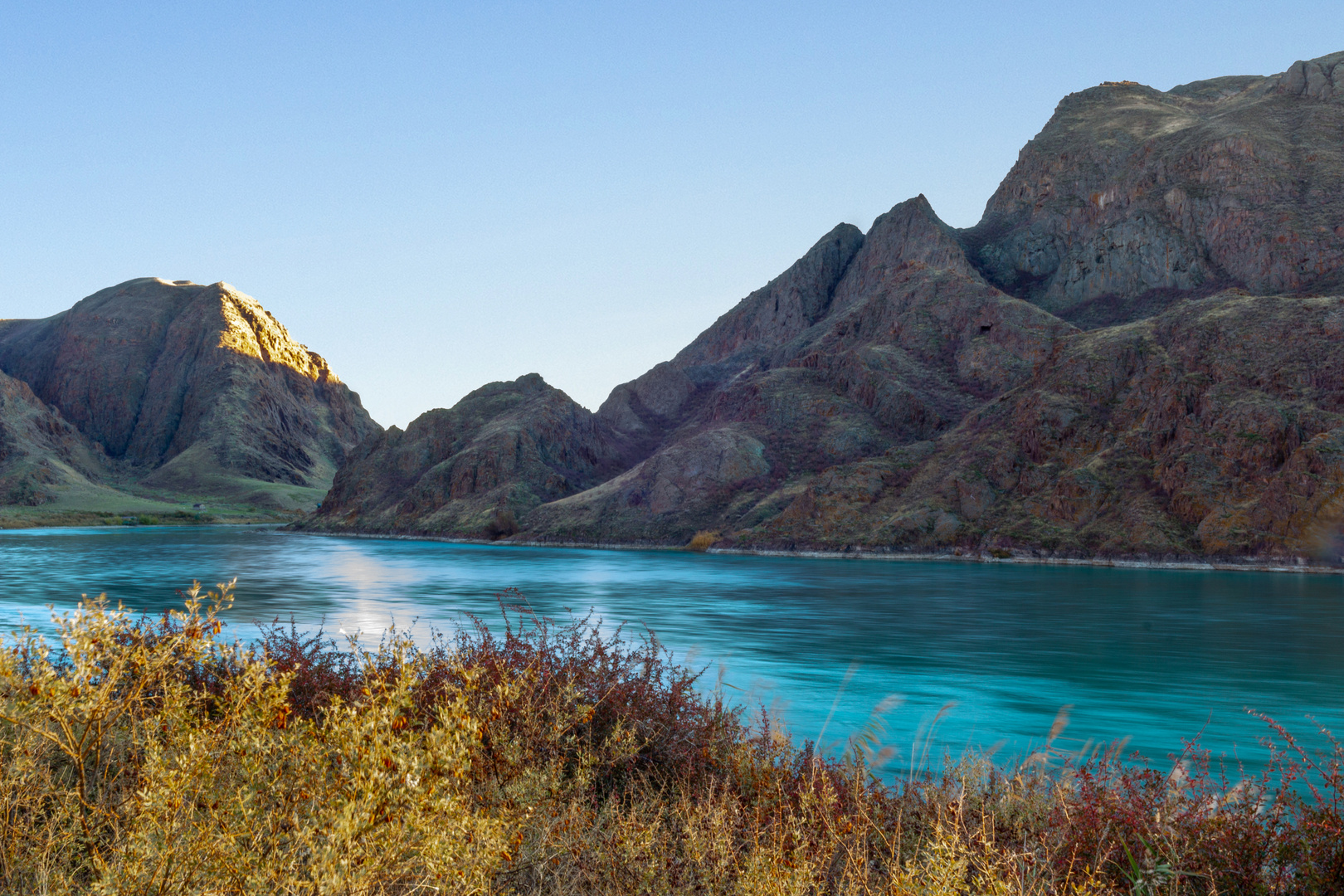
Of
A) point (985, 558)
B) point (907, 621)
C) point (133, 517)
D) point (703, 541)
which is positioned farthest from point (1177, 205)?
point (133, 517)

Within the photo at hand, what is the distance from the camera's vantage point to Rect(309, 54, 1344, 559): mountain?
241 ft

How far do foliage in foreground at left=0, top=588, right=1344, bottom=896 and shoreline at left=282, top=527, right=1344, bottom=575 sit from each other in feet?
211

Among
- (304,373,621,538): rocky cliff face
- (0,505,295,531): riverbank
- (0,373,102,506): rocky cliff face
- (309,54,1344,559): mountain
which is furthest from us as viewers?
(0,373,102,506): rocky cliff face

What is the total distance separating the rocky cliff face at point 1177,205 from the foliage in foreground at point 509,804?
11651 centimetres

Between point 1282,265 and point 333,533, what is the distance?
133m

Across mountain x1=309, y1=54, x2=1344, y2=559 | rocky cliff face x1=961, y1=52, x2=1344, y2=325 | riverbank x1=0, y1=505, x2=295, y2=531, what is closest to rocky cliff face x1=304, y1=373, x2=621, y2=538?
mountain x1=309, y1=54, x2=1344, y2=559

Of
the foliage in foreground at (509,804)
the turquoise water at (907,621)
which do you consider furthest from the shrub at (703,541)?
the foliage in foreground at (509,804)

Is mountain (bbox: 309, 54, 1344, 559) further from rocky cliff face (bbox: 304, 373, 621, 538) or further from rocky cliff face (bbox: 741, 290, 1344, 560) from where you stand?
rocky cliff face (bbox: 304, 373, 621, 538)

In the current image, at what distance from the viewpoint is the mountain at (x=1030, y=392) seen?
73375 millimetres

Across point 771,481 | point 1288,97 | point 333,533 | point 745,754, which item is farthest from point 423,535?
point 1288,97

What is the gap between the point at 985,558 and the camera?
74.4m

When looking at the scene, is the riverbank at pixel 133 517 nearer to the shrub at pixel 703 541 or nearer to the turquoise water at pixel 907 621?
the turquoise water at pixel 907 621

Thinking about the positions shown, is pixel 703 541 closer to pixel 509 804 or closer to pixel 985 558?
pixel 985 558

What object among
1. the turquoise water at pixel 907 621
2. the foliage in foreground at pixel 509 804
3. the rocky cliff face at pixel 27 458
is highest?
the rocky cliff face at pixel 27 458
